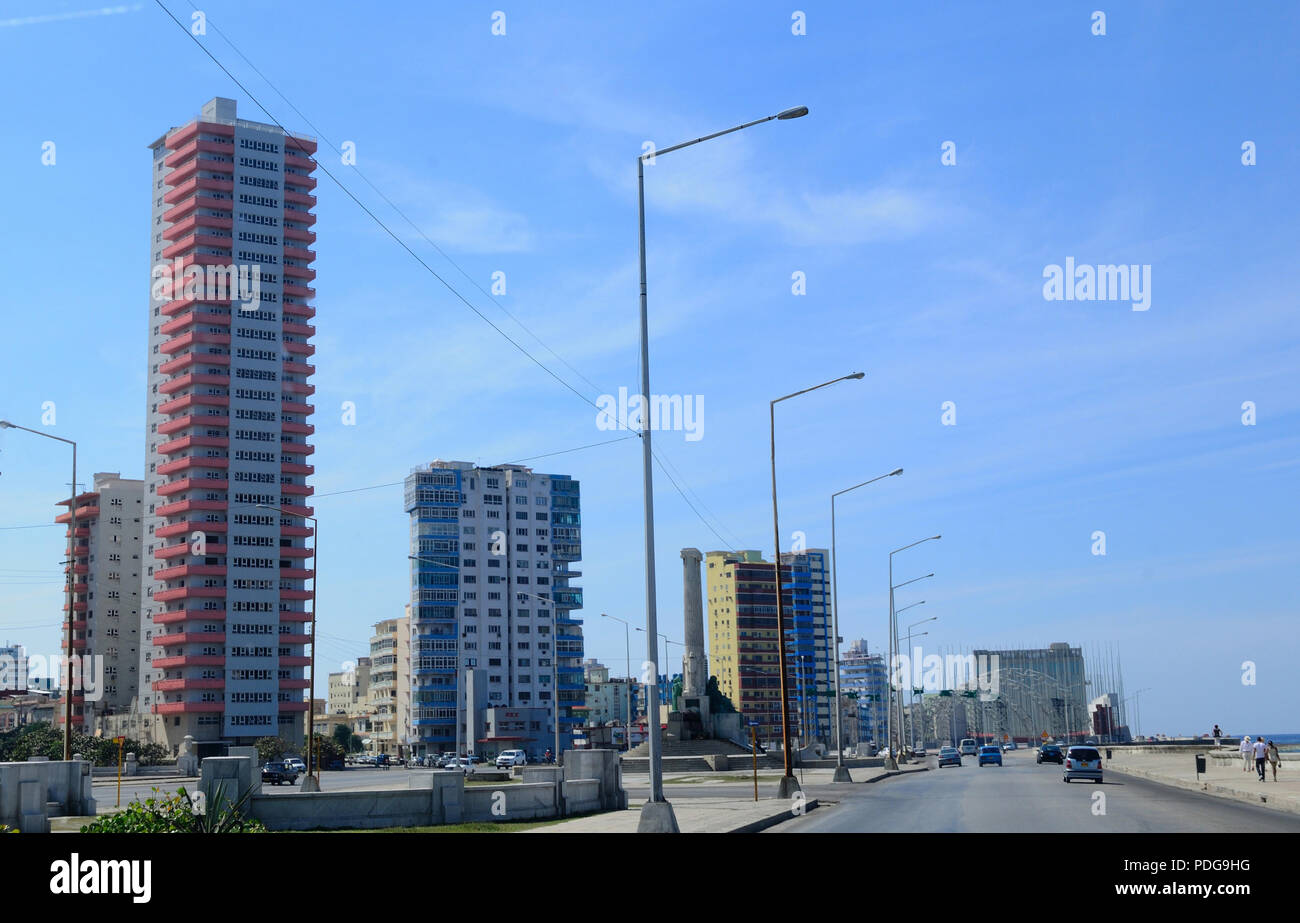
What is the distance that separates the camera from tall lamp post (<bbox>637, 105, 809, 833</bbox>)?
22812 millimetres

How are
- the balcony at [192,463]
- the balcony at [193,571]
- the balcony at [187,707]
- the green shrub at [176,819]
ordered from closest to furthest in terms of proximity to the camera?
1. the green shrub at [176,819]
2. the balcony at [187,707]
3. the balcony at [193,571]
4. the balcony at [192,463]

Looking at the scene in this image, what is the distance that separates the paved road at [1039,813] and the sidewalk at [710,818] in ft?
1.94

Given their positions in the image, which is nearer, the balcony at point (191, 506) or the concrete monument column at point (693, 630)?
the concrete monument column at point (693, 630)

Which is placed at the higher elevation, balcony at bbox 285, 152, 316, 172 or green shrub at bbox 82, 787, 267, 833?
balcony at bbox 285, 152, 316, 172

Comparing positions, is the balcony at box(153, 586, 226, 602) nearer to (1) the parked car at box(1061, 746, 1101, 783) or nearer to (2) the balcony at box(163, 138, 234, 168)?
(2) the balcony at box(163, 138, 234, 168)

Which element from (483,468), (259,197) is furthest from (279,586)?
(483,468)

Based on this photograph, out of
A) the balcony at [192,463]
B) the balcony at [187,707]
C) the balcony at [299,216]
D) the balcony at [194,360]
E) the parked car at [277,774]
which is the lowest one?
the parked car at [277,774]

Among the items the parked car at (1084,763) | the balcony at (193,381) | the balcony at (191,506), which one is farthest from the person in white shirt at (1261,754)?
the balcony at (193,381)

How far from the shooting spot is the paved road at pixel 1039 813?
24.0 m

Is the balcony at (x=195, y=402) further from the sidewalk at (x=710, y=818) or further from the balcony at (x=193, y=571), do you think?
the sidewalk at (x=710, y=818)

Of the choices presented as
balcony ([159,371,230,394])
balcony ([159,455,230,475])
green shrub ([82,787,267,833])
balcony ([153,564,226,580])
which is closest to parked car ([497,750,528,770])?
balcony ([153,564,226,580])

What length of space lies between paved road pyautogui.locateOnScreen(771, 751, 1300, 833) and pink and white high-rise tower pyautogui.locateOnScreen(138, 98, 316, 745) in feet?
340
